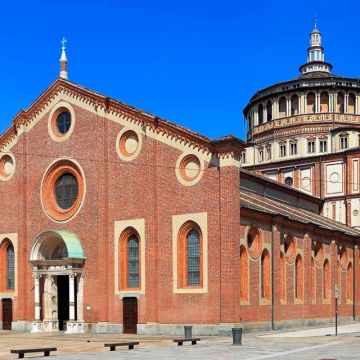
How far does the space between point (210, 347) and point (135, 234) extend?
11.8m

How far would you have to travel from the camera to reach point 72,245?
130 feet

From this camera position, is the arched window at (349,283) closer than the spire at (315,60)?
Yes

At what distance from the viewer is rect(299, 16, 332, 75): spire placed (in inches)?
2948

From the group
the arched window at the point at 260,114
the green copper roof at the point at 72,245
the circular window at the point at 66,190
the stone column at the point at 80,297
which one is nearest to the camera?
the green copper roof at the point at 72,245

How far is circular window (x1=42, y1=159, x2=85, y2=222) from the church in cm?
7

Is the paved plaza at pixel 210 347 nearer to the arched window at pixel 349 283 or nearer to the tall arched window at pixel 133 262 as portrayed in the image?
the tall arched window at pixel 133 262

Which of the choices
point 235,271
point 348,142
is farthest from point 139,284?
point 348,142

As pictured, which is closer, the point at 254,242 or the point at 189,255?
the point at 189,255

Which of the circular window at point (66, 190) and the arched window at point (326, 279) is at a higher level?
the circular window at point (66, 190)

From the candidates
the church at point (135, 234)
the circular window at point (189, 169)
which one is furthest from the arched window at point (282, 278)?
the circular window at point (189, 169)

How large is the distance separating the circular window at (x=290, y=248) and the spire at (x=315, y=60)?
3606 centimetres

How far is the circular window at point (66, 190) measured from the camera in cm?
4166

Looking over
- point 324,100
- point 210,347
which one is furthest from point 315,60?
point 210,347

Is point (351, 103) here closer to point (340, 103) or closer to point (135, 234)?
point (340, 103)
